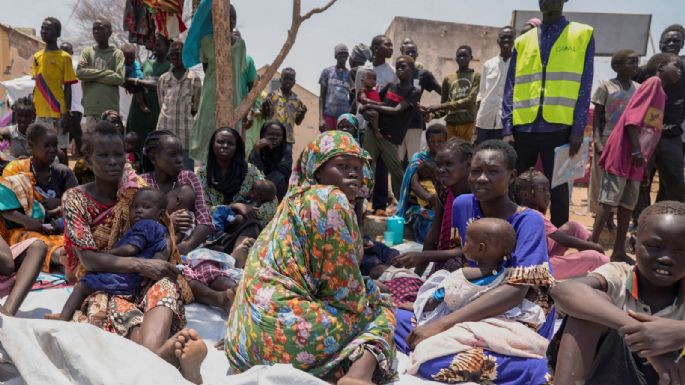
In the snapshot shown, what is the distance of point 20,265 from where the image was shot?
321 cm

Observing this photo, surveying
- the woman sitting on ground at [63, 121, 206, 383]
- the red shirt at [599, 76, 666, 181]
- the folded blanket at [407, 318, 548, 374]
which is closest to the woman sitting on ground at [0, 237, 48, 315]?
the woman sitting on ground at [63, 121, 206, 383]

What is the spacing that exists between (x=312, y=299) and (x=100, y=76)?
20.0 feet

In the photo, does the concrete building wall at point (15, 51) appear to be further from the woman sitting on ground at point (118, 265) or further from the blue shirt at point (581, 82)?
the blue shirt at point (581, 82)

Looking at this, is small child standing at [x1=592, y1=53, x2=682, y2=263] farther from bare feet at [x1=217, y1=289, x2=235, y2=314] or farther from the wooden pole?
the wooden pole

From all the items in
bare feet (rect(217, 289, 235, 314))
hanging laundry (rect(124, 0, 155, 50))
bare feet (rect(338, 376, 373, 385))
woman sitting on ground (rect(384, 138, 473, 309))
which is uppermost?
hanging laundry (rect(124, 0, 155, 50))

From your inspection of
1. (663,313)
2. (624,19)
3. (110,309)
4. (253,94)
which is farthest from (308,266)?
(624,19)

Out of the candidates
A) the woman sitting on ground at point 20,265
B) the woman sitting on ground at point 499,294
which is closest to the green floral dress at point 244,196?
the woman sitting on ground at point 20,265

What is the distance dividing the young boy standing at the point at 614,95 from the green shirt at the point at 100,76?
228 inches

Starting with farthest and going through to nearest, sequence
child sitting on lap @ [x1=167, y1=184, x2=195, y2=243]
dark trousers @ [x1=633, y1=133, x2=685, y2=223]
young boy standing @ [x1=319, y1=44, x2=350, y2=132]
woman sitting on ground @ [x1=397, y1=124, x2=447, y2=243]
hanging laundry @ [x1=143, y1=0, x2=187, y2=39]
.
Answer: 1. young boy standing @ [x1=319, y1=44, x2=350, y2=132]
2. dark trousers @ [x1=633, y1=133, x2=685, y2=223]
3. hanging laundry @ [x1=143, y1=0, x2=187, y2=39]
4. woman sitting on ground @ [x1=397, y1=124, x2=447, y2=243]
5. child sitting on lap @ [x1=167, y1=184, x2=195, y2=243]

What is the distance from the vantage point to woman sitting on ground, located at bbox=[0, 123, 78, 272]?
13.3 feet

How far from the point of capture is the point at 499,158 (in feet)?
9.89

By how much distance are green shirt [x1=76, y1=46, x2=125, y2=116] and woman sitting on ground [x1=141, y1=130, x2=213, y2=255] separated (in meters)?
3.76

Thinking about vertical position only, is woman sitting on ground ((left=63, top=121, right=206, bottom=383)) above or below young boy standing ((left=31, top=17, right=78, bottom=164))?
below

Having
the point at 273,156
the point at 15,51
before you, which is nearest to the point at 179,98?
the point at 273,156
